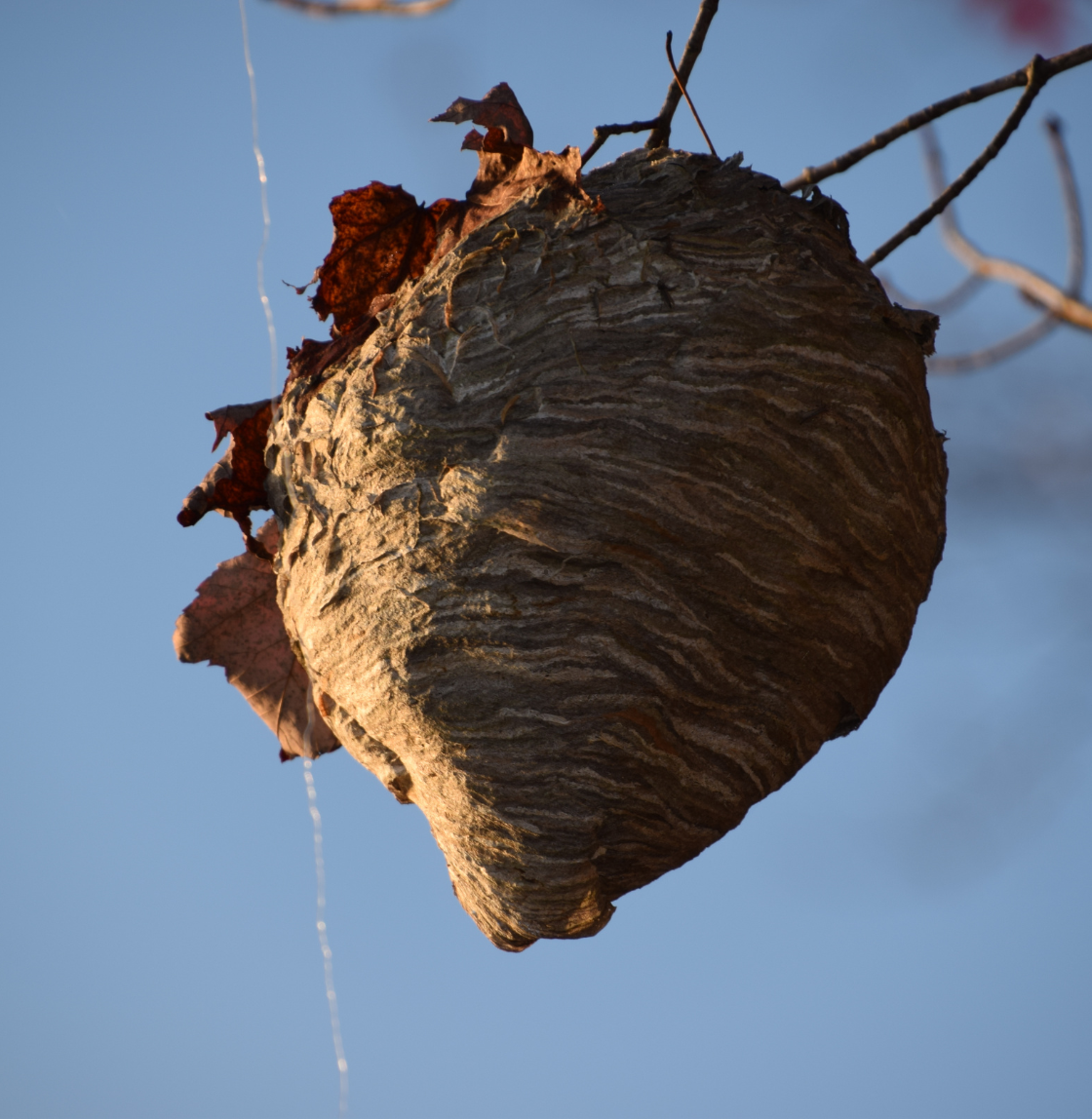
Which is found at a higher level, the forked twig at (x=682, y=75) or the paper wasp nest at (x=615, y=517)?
the forked twig at (x=682, y=75)

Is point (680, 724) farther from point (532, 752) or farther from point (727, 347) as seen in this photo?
point (727, 347)

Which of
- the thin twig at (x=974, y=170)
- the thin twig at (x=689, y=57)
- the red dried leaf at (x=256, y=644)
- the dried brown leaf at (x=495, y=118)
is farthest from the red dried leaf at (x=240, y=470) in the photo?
the thin twig at (x=974, y=170)

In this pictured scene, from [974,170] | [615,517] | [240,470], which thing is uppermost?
[974,170]

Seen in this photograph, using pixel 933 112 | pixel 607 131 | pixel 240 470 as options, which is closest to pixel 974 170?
pixel 933 112

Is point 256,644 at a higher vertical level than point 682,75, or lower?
lower

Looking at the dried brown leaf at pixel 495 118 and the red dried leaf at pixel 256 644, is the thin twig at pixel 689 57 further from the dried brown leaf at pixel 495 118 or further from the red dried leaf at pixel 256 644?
the red dried leaf at pixel 256 644

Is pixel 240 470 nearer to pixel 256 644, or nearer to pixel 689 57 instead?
pixel 256 644
